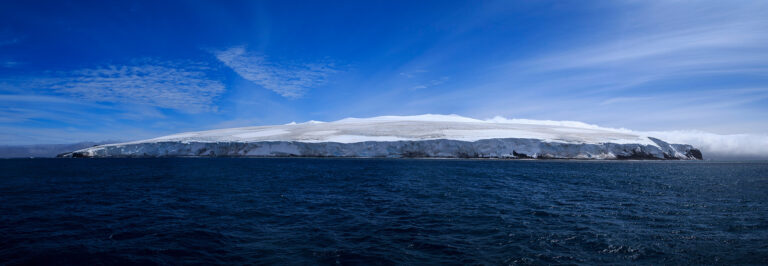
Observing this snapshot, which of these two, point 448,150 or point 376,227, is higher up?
point 448,150

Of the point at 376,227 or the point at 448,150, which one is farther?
the point at 448,150

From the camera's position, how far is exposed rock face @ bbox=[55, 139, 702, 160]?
66188 mm

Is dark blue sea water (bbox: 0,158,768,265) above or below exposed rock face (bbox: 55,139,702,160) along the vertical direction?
below

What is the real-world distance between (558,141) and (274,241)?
221 feet

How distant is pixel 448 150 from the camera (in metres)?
68.4

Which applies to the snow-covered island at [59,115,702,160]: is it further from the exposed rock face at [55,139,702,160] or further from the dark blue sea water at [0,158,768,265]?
the dark blue sea water at [0,158,768,265]

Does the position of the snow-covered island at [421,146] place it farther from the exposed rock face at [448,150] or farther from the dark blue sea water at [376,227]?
the dark blue sea water at [376,227]

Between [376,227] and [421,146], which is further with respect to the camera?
[421,146]

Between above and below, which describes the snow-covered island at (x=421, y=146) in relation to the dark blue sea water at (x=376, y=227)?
above

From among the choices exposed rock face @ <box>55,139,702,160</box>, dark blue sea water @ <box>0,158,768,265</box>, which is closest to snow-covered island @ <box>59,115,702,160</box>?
exposed rock face @ <box>55,139,702,160</box>

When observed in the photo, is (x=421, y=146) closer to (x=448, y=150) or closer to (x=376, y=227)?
(x=448, y=150)

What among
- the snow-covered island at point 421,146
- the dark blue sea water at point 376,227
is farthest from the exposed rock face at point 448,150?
the dark blue sea water at point 376,227

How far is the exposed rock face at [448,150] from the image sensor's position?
217ft

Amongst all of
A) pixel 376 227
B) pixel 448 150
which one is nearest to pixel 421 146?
pixel 448 150
